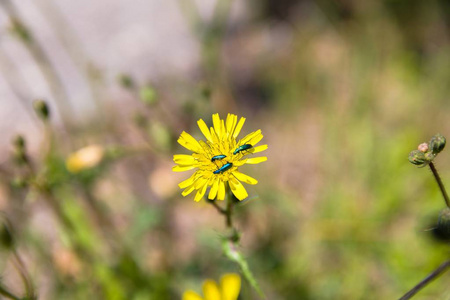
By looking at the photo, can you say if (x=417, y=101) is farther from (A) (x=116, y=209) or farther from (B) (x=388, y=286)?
(A) (x=116, y=209)

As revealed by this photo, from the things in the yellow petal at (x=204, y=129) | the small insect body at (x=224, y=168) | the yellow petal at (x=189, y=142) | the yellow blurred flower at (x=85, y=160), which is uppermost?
the yellow blurred flower at (x=85, y=160)

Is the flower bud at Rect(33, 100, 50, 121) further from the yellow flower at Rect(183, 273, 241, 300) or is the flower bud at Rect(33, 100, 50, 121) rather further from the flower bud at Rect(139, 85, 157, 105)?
the yellow flower at Rect(183, 273, 241, 300)

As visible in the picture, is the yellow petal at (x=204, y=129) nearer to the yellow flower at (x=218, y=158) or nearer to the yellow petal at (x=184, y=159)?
the yellow flower at (x=218, y=158)

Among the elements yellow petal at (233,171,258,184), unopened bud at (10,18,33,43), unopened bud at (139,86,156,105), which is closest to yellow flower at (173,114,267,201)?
yellow petal at (233,171,258,184)

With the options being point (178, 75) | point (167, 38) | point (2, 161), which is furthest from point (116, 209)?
point (167, 38)

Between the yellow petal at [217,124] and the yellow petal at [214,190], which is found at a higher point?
the yellow petal at [217,124]

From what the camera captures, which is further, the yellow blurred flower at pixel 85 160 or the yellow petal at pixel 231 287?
the yellow blurred flower at pixel 85 160

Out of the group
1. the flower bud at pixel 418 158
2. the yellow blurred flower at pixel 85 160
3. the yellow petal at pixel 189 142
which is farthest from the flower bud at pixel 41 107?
the flower bud at pixel 418 158

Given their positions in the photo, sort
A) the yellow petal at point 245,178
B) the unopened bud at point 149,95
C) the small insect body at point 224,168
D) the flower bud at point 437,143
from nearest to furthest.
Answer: the flower bud at point 437,143
the yellow petal at point 245,178
the small insect body at point 224,168
the unopened bud at point 149,95
